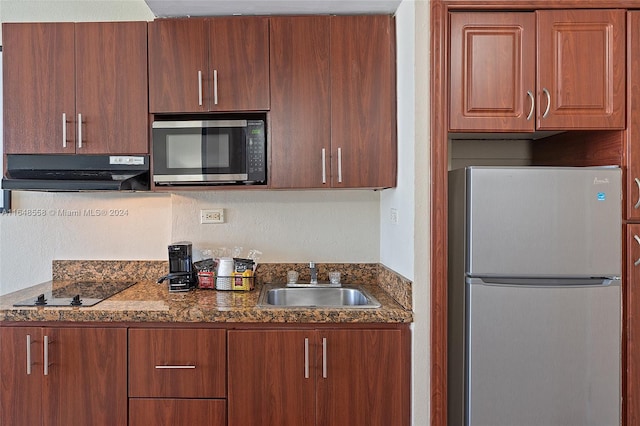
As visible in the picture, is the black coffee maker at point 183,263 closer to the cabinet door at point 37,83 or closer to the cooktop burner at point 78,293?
the cooktop burner at point 78,293

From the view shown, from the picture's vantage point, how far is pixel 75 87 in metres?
2.00

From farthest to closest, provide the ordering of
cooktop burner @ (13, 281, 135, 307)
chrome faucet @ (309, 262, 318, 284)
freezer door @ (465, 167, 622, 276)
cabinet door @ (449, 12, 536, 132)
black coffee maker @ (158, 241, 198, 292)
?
1. chrome faucet @ (309, 262, 318, 284)
2. black coffee maker @ (158, 241, 198, 292)
3. cooktop burner @ (13, 281, 135, 307)
4. cabinet door @ (449, 12, 536, 132)
5. freezer door @ (465, 167, 622, 276)

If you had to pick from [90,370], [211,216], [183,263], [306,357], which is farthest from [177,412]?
[211,216]

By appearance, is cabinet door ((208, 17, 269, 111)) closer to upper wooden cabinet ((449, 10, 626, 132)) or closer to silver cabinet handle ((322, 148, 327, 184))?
silver cabinet handle ((322, 148, 327, 184))

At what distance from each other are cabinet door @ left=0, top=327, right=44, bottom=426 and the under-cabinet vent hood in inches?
59.7

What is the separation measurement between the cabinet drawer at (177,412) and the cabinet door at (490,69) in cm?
152

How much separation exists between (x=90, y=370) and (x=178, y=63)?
1.42m

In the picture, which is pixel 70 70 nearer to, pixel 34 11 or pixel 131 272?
pixel 34 11

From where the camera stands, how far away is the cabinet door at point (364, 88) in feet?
6.46

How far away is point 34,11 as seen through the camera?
2.38 metres

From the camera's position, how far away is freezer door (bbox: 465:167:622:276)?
160 cm

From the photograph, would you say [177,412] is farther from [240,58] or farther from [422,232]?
[240,58]

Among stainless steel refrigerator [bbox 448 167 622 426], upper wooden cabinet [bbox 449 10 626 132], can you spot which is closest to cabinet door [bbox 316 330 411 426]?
stainless steel refrigerator [bbox 448 167 622 426]

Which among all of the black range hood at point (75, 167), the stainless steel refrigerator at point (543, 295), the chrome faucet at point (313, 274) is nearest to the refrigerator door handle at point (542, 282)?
the stainless steel refrigerator at point (543, 295)
